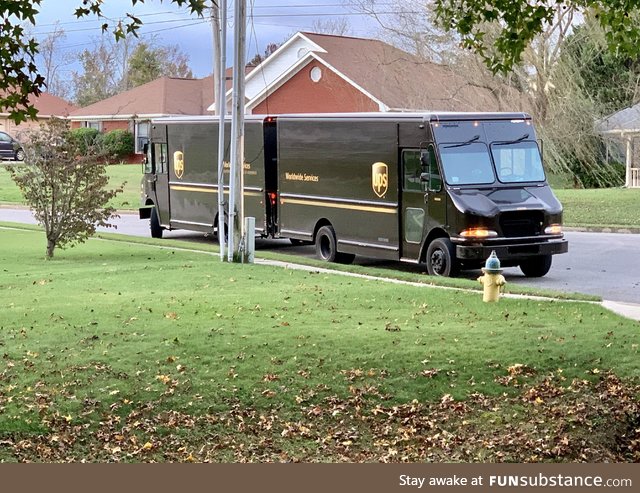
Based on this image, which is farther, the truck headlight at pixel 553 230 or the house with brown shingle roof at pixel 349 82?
the house with brown shingle roof at pixel 349 82

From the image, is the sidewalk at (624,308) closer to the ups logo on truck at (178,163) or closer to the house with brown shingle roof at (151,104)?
the ups logo on truck at (178,163)

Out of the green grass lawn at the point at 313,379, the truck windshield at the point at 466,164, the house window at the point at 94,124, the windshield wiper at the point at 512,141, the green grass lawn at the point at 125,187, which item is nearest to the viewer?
the green grass lawn at the point at 313,379

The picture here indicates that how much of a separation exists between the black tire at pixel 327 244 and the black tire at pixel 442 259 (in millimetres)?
2936

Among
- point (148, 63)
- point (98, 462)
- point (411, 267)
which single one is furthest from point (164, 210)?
point (148, 63)

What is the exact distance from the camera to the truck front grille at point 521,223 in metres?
17.6

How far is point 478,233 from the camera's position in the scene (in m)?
17.4

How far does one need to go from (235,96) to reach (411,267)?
466 centimetres

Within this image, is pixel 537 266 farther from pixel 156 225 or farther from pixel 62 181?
pixel 156 225

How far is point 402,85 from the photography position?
124ft

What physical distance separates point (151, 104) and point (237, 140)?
46299mm

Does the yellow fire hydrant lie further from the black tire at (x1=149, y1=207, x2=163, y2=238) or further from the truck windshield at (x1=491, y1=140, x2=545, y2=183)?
the black tire at (x1=149, y1=207, x2=163, y2=238)

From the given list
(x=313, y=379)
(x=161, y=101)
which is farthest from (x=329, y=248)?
(x=161, y=101)

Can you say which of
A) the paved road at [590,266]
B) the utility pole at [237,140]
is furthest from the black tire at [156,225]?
the utility pole at [237,140]

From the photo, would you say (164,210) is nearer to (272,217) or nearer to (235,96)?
(272,217)
